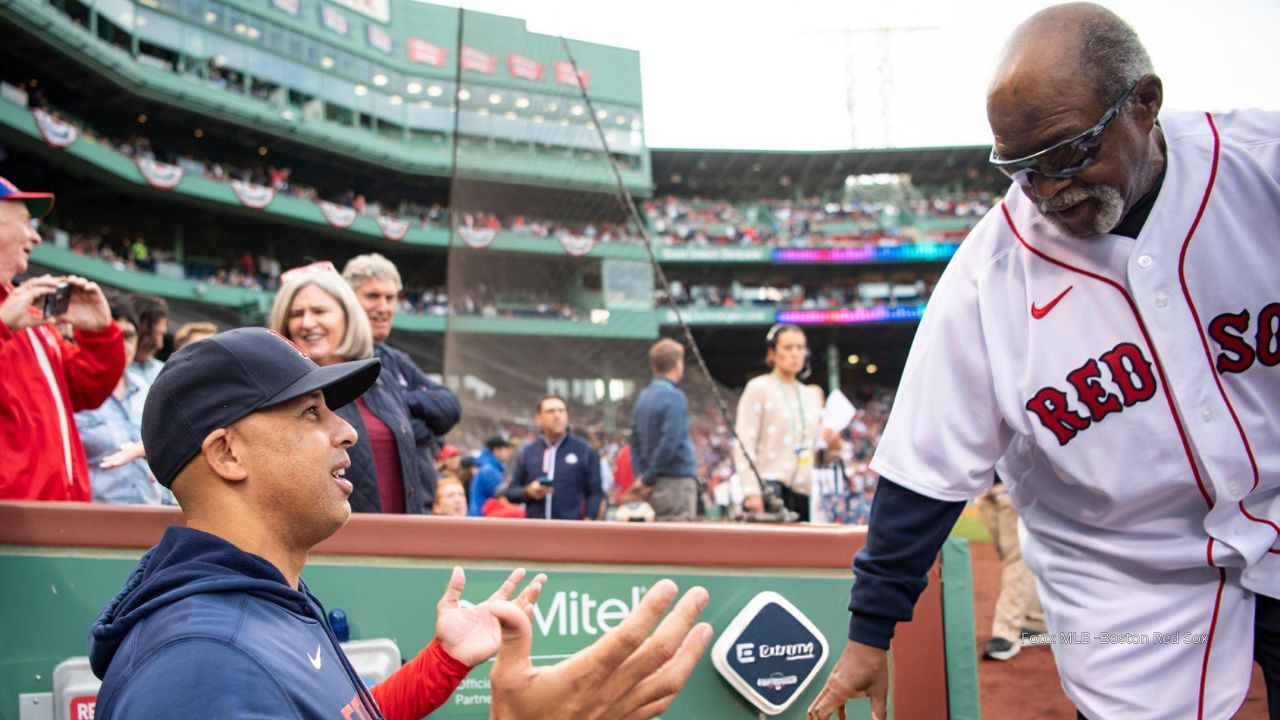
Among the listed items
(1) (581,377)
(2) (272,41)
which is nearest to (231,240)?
(2) (272,41)

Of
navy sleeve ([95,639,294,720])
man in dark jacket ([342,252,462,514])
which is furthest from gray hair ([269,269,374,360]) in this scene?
navy sleeve ([95,639,294,720])

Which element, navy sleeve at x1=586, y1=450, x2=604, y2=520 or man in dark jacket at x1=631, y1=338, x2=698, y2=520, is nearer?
man in dark jacket at x1=631, y1=338, x2=698, y2=520

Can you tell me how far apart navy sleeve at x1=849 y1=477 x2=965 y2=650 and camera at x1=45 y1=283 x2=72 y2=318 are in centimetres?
253

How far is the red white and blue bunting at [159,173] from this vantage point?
25391mm

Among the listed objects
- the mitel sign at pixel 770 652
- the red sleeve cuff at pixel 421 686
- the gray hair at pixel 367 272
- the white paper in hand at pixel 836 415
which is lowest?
the mitel sign at pixel 770 652

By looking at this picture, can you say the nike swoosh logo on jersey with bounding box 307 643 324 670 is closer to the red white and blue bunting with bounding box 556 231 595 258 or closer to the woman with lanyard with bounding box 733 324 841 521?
the woman with lanyard with bounding box 733 324 841 521

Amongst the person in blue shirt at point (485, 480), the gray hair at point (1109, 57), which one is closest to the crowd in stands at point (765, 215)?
the person in blue shirt at point (485, 480)

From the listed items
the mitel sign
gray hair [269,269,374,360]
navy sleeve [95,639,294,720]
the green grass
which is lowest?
A: the green grass

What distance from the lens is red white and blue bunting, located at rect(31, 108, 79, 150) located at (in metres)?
21.8

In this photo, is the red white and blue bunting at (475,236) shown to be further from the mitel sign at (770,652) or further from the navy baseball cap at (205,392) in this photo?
the navy baseball cap at (205,392)

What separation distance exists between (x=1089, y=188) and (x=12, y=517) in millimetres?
2344

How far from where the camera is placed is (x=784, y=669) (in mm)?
2373

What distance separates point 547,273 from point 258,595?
9.70m

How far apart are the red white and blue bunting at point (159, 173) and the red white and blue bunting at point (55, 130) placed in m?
2.41
